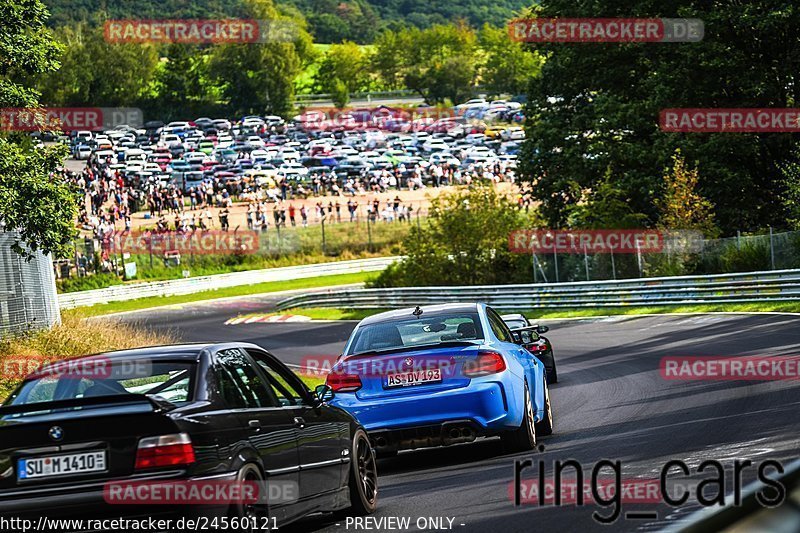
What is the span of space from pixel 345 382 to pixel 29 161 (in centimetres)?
1337

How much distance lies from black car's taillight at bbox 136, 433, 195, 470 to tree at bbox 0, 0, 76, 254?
16.5 metres

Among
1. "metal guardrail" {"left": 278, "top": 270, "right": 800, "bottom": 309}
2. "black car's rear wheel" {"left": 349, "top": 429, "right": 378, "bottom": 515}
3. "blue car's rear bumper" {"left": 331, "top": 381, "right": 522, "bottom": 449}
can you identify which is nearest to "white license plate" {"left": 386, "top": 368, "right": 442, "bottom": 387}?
"blue car's rear bumper" {"left": 331, "top": 381, "right": 522, "bottom": 449}

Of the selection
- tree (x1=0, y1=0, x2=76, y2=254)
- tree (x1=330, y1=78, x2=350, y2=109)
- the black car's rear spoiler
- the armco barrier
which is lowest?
the armco barrier

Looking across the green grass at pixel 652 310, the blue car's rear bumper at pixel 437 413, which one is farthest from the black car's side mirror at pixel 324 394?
the green grass at pixel 652 310

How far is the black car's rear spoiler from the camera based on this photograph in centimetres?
640

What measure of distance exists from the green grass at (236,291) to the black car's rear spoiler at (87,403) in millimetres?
48572

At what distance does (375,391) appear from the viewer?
1092 centimetres

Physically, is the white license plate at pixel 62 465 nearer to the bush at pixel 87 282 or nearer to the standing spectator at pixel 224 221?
the bush at pixel 87 282

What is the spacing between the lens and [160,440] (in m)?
6.19

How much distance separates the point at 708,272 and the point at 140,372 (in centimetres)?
3007

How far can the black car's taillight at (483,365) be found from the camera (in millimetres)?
10891

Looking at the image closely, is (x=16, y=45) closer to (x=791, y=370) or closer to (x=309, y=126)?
(x=791, y=370)

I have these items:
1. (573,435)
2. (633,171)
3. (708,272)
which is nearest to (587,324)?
(708,272)

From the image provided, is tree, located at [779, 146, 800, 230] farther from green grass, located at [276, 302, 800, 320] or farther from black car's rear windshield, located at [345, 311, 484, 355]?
black car's rear windshield, located at [345, 311, 484, 355]
